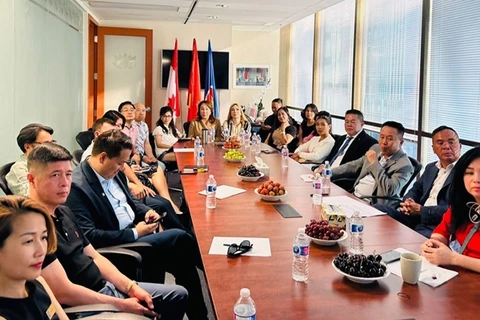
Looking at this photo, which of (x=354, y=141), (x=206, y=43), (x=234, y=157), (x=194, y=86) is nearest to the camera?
(x=234, y=157)

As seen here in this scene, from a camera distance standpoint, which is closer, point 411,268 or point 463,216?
point 411,268

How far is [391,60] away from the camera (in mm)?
5207

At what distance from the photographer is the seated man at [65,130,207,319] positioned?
230 cm

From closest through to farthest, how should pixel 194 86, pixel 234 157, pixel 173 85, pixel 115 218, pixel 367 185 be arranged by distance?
pixel 115 218 < pixel 367 185 < pixel 234 157 < pixel 173 85 < pixel 194 86

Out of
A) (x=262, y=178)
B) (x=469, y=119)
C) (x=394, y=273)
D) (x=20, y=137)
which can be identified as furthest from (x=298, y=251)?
(x=469, y=119)

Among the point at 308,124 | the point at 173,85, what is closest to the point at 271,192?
the point at 308,124

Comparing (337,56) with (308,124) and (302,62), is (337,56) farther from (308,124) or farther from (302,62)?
(302,62)

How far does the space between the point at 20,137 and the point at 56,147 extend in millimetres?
1269

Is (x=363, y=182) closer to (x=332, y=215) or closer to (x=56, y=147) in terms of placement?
(x=332, y=215)

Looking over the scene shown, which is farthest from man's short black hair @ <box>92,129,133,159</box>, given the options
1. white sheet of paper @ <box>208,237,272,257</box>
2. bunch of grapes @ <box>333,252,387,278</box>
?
bunch of grapes @ <box>333,252,387,278</box>

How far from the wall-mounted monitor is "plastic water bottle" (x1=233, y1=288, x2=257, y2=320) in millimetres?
7108

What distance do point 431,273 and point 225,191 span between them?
1.57 metres

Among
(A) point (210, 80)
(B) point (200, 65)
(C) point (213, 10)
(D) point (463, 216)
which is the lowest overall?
(D) point (463, 216)

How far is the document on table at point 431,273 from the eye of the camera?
1.57 m
